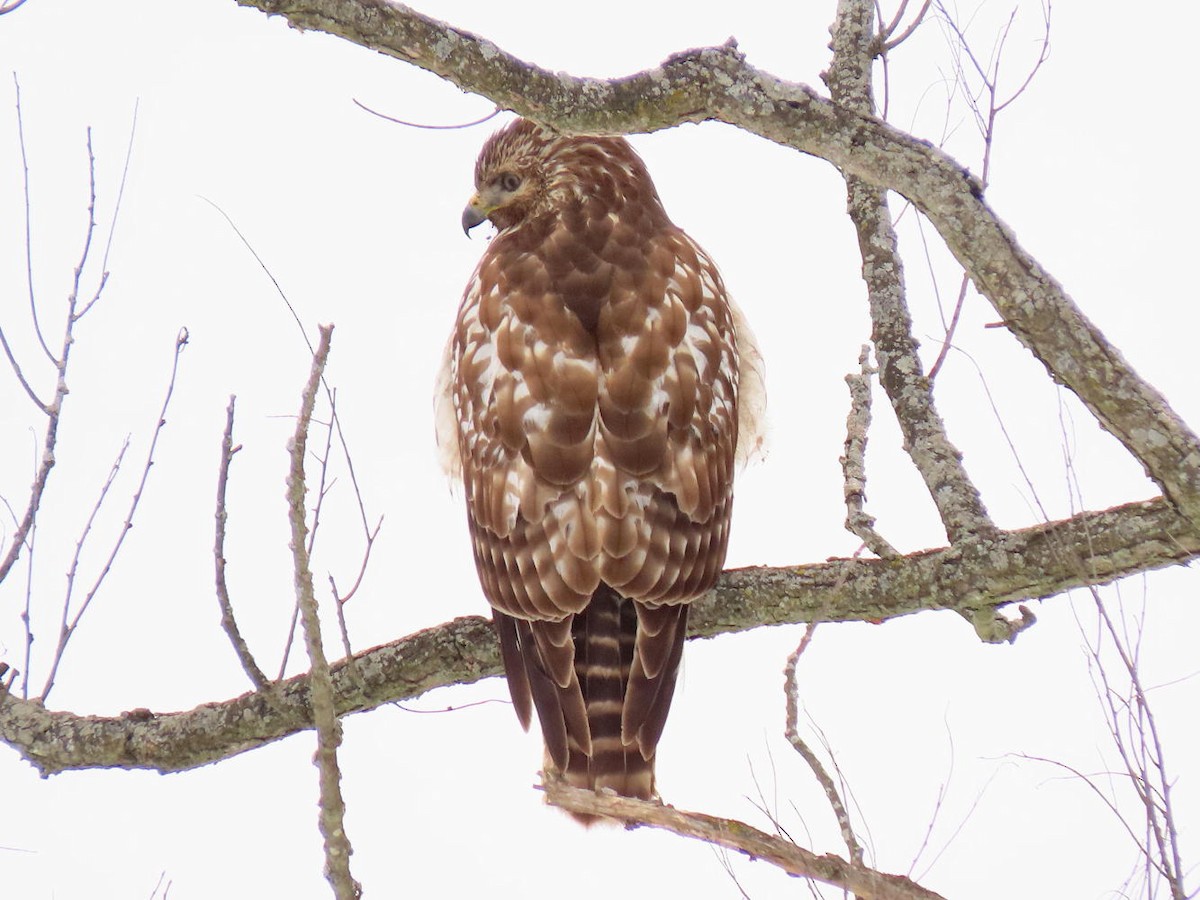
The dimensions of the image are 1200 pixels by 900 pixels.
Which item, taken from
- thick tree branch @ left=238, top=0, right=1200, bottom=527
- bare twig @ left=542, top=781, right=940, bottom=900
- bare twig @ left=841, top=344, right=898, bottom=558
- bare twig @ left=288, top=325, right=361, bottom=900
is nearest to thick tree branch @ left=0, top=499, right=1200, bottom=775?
bare twig @ left=841, top=344, right=898, bottom=558

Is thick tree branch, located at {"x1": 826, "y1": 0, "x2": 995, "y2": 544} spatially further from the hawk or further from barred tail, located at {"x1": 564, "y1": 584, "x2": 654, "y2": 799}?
barred tail, located at {"x1": 564, "y1": 584, "x2": 654, "y2": 799}

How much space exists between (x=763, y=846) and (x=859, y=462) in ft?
4.57

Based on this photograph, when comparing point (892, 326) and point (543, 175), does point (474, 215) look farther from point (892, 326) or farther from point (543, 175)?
point (892, 326)

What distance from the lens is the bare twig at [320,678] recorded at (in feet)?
8.10

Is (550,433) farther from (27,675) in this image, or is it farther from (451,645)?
(27,675)

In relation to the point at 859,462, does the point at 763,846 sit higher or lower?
lower

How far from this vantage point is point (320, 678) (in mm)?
A: 2529

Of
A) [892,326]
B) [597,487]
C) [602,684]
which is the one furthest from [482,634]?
[892,326]

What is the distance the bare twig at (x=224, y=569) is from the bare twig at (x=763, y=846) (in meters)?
0.85

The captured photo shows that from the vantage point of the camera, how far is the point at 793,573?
3.82 metres

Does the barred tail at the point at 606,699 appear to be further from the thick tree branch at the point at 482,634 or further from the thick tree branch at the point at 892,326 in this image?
the thick tree branch at the point at 892,326

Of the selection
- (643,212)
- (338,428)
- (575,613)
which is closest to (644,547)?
(575,613)

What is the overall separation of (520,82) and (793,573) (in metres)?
1.56

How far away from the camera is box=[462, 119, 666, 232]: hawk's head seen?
4520 millimetres
